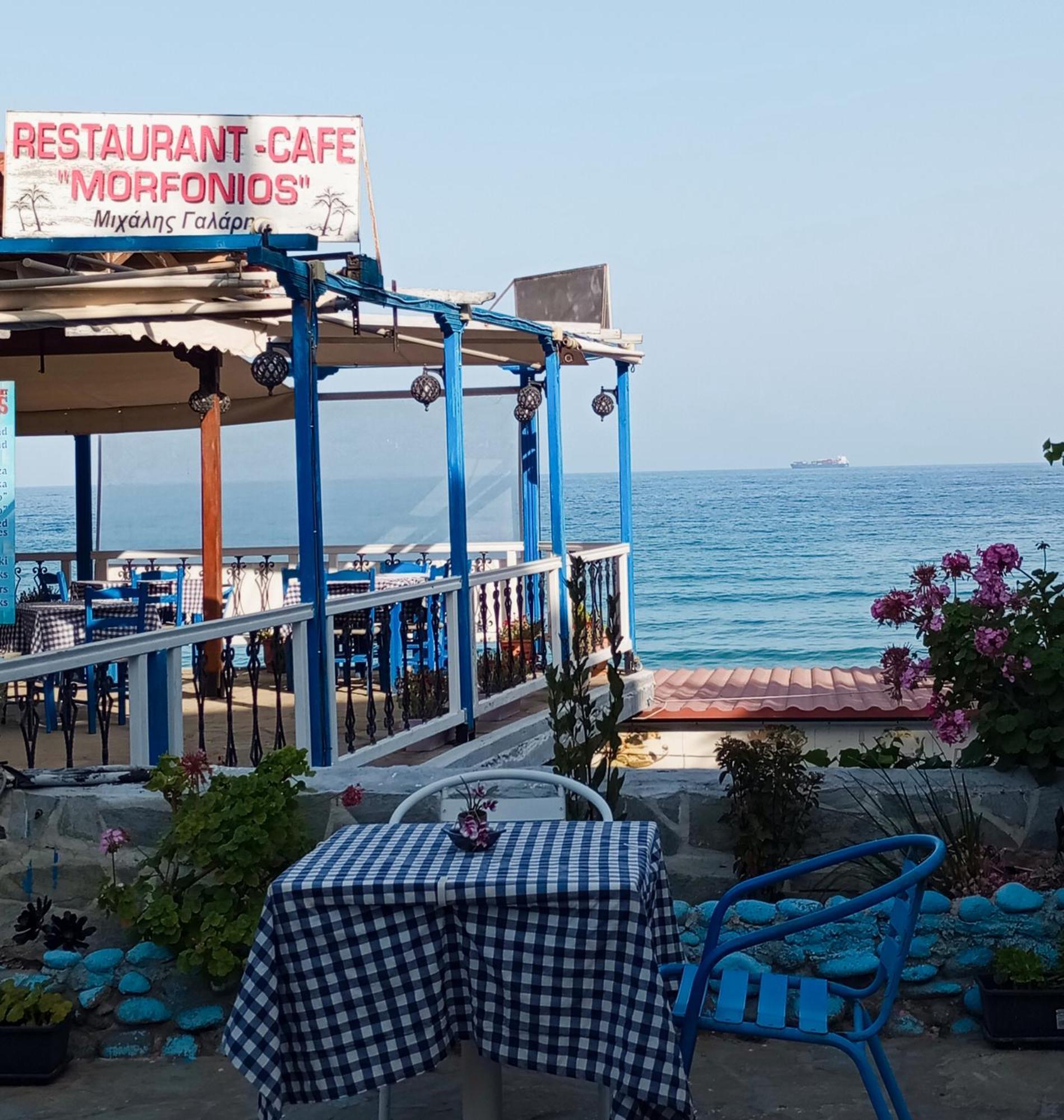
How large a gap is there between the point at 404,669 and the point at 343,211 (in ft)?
8.24

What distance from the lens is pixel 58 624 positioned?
27.8ft

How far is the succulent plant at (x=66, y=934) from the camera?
14.7 feet

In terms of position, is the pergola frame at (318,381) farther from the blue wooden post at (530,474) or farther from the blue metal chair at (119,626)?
the blue metal chair at (119,626)

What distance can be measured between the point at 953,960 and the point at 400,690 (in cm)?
487

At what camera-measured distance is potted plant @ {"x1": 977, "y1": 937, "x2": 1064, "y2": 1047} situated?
3.86 metres

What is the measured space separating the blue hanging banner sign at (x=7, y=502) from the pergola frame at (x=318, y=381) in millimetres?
855

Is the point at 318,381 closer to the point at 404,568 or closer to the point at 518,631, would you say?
the point at 518,631

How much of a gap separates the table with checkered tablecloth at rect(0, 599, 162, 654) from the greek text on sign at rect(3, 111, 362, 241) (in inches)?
107

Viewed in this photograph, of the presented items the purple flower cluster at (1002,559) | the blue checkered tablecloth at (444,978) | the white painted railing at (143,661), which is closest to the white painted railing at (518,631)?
the white painted railing at (143,661)

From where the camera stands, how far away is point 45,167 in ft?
22.0

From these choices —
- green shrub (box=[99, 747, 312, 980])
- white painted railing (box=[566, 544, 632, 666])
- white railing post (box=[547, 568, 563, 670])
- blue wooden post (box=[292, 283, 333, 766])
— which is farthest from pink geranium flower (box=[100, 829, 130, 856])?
white painted railing (box=[566, 544, 632, 666])

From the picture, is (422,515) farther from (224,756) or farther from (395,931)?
(395,931)

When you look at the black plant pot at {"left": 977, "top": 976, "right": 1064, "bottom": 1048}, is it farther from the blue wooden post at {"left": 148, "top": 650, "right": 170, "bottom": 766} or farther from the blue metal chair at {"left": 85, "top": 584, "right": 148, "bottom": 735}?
the blue metal chair at {"left": 85, "top": 584, "right": 148, "bottom": 735}

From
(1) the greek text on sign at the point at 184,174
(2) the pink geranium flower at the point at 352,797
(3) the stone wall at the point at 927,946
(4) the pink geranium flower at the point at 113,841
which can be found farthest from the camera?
(1) the greek text on sign at the point at 184,174
